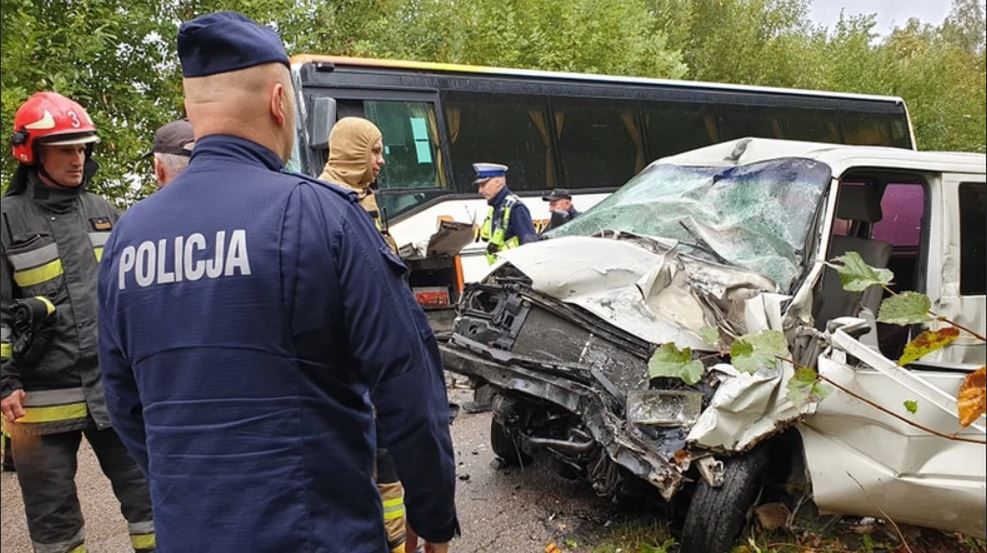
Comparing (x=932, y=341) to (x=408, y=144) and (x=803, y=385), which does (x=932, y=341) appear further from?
(x=408, y=144)

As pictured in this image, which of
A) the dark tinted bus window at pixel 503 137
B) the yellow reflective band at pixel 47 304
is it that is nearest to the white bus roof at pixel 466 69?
the dark tinted bus window at pixel 503 137

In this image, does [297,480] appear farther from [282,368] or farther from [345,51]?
[345,51]

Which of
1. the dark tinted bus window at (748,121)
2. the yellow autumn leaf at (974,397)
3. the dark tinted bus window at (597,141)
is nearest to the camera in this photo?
the yellow autumn leaf at (974,397)

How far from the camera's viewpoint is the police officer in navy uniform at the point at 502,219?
5633 mm

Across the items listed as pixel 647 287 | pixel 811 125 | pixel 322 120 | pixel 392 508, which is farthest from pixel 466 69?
pixel 392 508

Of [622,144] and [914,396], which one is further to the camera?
[622,144]

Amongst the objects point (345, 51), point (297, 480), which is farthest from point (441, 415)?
point (345, 51)

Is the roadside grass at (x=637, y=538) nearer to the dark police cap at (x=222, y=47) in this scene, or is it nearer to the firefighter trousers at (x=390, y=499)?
the firefighter trousers at (x=390, y=499)

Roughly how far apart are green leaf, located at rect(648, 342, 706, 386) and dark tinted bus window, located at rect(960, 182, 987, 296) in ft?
4.25

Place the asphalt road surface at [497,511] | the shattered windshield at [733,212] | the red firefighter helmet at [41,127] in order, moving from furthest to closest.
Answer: the shattered windshield at [733,212]
the asphalt road surface at [497,511]
the red firefighter helmet at [41,127]

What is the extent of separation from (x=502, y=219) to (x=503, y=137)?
2.86m

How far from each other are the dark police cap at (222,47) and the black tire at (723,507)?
7.52ft

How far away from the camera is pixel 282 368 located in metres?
1.34

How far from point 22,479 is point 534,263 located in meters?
2.21
